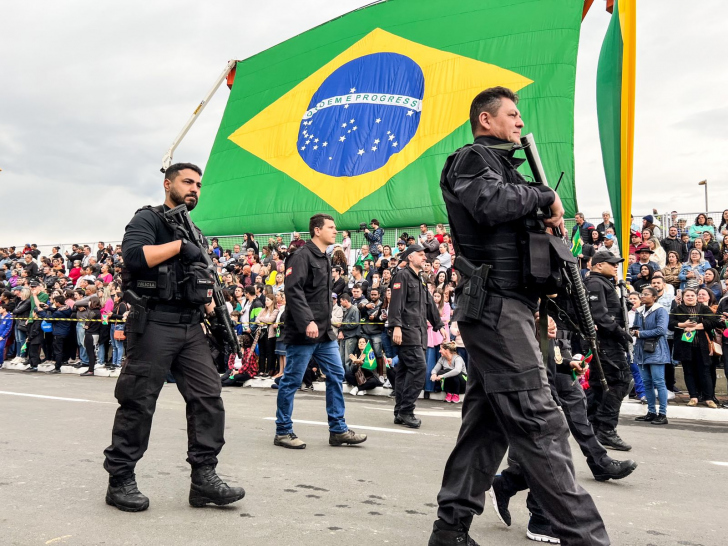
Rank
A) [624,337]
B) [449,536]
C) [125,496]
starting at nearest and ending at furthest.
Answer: [449,536], [125,496], [624,337]

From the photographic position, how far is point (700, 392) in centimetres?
1006

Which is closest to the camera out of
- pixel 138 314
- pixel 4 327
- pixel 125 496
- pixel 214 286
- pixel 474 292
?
pixel 474 292

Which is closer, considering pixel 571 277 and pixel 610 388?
pixel 571 277

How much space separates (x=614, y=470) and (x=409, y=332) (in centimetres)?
346

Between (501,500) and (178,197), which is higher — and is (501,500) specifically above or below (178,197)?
below

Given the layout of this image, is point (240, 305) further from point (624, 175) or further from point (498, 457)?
point (498, 457)

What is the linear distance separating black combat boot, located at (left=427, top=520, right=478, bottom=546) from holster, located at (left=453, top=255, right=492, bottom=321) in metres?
0.98

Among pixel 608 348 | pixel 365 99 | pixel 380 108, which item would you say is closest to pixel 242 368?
pixel 608 348

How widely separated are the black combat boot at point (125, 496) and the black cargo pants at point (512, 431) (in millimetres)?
1772

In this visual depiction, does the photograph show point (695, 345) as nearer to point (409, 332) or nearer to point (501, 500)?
point (409, 332)

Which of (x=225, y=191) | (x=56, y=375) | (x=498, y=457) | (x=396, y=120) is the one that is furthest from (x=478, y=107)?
(x=225, y=191)

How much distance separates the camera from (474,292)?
9.95 ft

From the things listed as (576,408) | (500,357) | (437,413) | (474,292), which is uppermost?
(474,292)

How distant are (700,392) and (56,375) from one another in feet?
40.8
